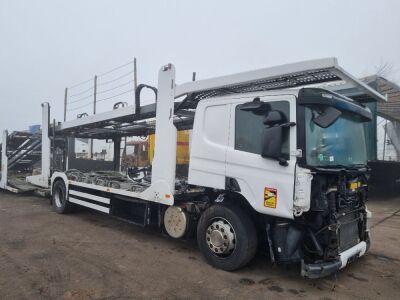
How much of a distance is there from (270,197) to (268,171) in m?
0.32

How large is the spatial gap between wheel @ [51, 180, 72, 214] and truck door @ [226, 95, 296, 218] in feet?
17.2

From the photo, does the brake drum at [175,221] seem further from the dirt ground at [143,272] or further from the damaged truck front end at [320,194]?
the damaged truck front end at [320,194]

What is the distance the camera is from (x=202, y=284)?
422cm

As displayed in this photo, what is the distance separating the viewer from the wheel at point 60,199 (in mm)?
8383

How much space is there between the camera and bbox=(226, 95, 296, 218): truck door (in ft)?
13.4

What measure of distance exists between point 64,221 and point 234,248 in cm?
475

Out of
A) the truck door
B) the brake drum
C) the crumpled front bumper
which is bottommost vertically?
the crumpled front bumper

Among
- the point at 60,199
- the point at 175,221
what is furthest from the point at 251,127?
the point at 60,199

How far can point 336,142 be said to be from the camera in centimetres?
434

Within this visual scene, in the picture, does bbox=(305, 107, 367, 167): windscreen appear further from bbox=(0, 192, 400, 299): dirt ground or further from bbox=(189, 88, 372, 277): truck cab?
bbox=(0, 192, 400, 299): dirt ground

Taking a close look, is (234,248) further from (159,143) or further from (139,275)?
(159,143)

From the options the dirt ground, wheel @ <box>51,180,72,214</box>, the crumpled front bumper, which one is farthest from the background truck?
wheel @ <box>51,180,72,214</box>

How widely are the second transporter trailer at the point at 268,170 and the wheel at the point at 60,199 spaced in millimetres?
3223

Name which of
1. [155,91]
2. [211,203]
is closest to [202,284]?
[211,203]
